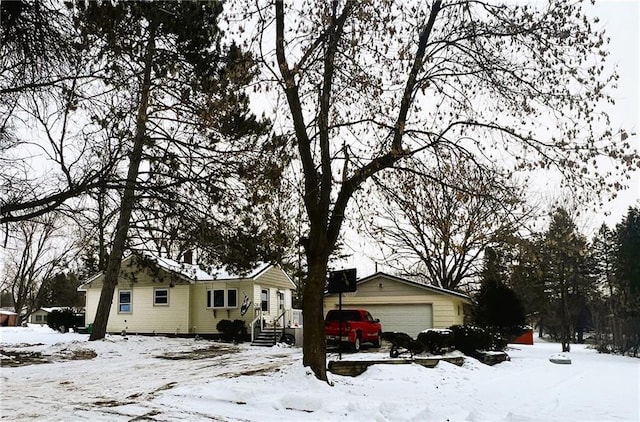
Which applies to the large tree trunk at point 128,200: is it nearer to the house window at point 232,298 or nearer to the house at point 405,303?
the house window at point 232,298

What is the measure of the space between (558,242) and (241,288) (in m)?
19.0

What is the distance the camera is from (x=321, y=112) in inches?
393

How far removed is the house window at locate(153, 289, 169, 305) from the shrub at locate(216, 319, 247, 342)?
12.7 ft

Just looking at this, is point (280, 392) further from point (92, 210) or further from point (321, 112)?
point (92, 210)

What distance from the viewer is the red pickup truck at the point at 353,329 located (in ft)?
64.0

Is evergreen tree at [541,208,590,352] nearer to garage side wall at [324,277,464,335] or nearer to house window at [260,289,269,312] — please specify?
garage side wall at [324,277,464,335]

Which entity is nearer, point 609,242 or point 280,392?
point 280,392

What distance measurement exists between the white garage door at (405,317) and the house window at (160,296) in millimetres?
10355

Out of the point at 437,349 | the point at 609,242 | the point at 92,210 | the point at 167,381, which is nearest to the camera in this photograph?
the point at 167,381

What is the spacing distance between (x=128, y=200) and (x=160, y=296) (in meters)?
15.8

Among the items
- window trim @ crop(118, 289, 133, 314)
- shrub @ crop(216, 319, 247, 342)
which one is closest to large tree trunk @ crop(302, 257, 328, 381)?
shrub @ crop(216, 319, 247, 342)

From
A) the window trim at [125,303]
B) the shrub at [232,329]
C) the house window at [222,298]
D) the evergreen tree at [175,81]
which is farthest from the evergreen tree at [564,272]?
the window trim at [125,303]

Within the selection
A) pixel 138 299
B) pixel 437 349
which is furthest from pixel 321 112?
pixel 138 299

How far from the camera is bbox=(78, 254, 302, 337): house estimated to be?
1032 inches
